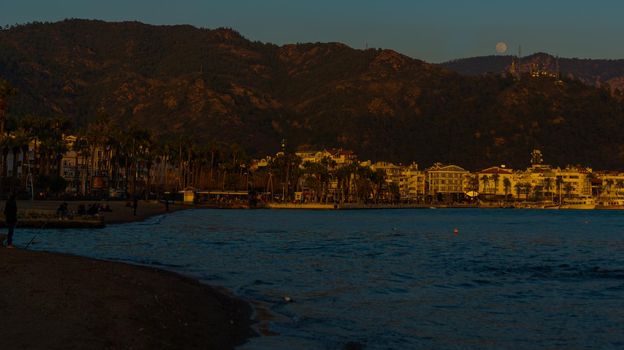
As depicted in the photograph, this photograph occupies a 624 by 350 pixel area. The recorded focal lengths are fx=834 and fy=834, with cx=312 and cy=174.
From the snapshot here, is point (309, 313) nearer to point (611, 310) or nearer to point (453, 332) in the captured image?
point (453, 332)

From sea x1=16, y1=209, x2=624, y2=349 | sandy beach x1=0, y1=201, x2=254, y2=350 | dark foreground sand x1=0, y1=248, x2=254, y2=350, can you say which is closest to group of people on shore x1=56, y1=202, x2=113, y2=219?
sea x1=16, y1=209, x2=624, y2=349

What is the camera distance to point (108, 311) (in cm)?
1770

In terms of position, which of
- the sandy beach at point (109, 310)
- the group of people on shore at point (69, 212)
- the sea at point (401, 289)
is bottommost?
the sea at point (401, 289)

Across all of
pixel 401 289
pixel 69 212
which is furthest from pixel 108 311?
pixel 69 212

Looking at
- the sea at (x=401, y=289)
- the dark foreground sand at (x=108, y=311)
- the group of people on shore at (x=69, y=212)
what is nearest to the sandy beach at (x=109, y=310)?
the dark foreground sand at (x=108, y=311)

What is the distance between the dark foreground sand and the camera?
14680 mm

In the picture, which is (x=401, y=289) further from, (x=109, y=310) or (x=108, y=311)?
(x=108, y=311)

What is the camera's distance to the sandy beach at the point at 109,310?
14.7 meters

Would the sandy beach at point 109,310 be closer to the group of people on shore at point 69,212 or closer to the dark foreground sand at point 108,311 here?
the dark foreground sand at point 108,311

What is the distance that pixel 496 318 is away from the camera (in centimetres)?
2239

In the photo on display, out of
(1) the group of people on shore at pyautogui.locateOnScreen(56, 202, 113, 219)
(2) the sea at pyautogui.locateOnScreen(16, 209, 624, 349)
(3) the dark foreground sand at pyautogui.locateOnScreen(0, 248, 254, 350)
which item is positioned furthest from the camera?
(1) the group of people on shore at pyautogui.locateOnScreen(56, 202, 113, 219)

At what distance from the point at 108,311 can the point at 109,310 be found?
157mm

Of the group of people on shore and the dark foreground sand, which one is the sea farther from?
the group of people on shore

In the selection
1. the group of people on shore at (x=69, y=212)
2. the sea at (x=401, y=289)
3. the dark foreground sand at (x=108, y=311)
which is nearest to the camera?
the dark foreground sand at (x=108, y=311)
